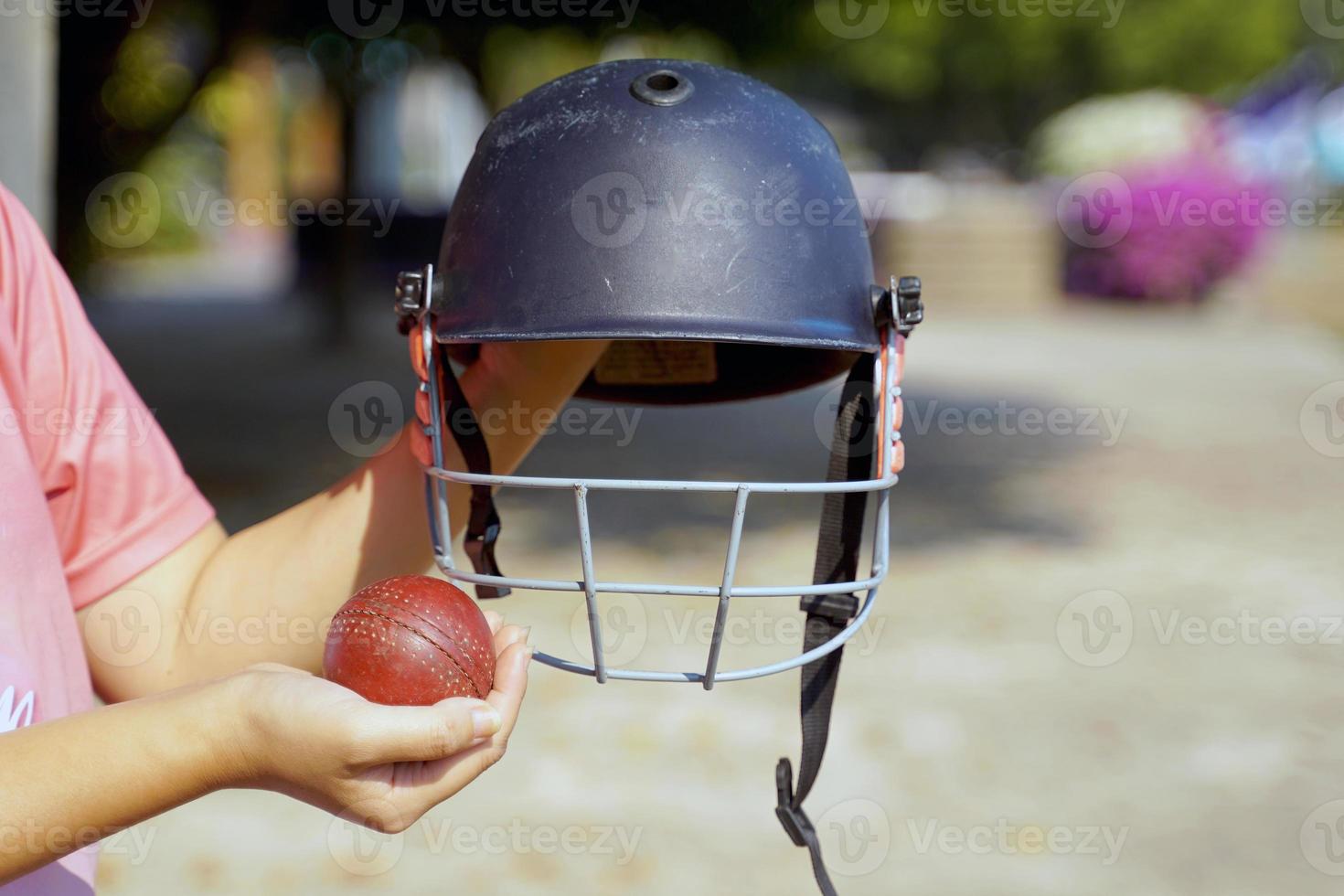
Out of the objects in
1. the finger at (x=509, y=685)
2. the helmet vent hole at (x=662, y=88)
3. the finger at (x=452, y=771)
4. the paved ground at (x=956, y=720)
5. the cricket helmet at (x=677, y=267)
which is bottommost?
the paved ground at (x=956, y=720)

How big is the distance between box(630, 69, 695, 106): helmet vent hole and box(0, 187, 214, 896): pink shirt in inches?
30.7

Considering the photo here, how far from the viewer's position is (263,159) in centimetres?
3694

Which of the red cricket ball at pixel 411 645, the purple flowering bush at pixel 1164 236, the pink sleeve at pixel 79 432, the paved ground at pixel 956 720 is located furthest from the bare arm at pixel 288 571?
the purple flowering bush at pixel 1164 236

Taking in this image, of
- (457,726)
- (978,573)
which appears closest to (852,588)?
(457,726)

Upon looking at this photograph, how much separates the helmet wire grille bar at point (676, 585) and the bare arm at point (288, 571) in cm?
9

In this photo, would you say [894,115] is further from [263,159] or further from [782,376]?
→ [782,376]

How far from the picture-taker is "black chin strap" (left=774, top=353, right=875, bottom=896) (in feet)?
5.69

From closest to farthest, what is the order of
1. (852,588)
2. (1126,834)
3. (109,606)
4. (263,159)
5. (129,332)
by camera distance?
(852,588) → (109,606) → (1126,834) → (129,332) → (263,159)

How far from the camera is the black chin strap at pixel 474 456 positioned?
1718 mm

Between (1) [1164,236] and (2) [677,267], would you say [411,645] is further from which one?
(1) [1164,236]

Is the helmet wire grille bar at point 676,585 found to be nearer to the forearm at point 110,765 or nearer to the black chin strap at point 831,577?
the black chin strap at point 831,577

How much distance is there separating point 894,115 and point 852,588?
49878mm

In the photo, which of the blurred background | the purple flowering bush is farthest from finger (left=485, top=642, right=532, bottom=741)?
the purple flowering bush

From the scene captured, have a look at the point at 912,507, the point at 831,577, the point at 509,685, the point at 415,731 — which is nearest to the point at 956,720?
the point at 831,577
